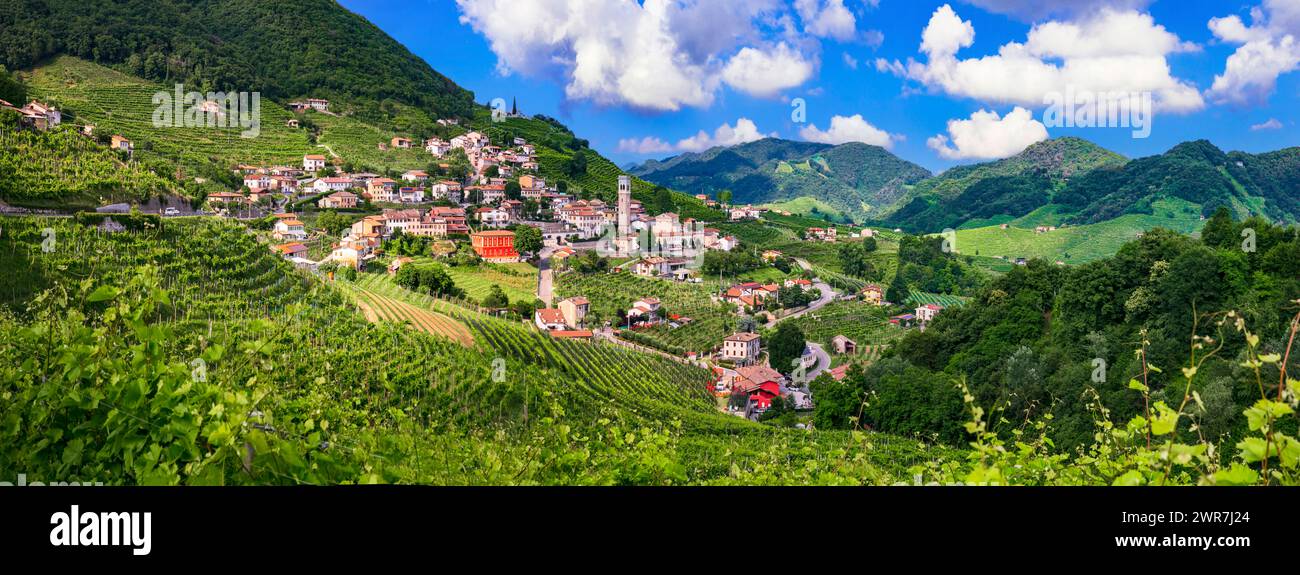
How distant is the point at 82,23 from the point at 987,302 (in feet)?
165

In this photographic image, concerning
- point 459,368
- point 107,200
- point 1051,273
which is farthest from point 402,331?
point 1051,273

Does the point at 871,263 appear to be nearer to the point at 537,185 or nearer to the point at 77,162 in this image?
the point at 537,185

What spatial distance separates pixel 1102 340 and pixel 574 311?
50.4 ft

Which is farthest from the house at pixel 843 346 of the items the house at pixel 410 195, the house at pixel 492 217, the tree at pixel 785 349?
the house at pixel 410 195

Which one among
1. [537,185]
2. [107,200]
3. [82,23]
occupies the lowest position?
[107,200]

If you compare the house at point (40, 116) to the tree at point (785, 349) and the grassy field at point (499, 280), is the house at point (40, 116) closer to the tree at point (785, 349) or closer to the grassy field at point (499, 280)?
the grassy field at point (499, 280)

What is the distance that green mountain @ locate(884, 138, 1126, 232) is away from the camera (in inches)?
3078

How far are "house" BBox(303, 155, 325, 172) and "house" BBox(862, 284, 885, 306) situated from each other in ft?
83.8

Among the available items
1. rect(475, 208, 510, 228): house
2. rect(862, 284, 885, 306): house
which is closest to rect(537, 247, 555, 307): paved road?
rect(475, 208, 510, 228): house

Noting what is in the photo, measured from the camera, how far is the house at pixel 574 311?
25.2 m

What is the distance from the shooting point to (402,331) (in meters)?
12.4

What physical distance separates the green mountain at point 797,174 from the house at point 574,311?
87.8 meters

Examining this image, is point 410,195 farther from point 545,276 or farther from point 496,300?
point 496,300

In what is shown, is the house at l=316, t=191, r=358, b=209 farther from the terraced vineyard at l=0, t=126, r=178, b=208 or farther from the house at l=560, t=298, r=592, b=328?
the house at l=560, t=298, r=592, b=328
